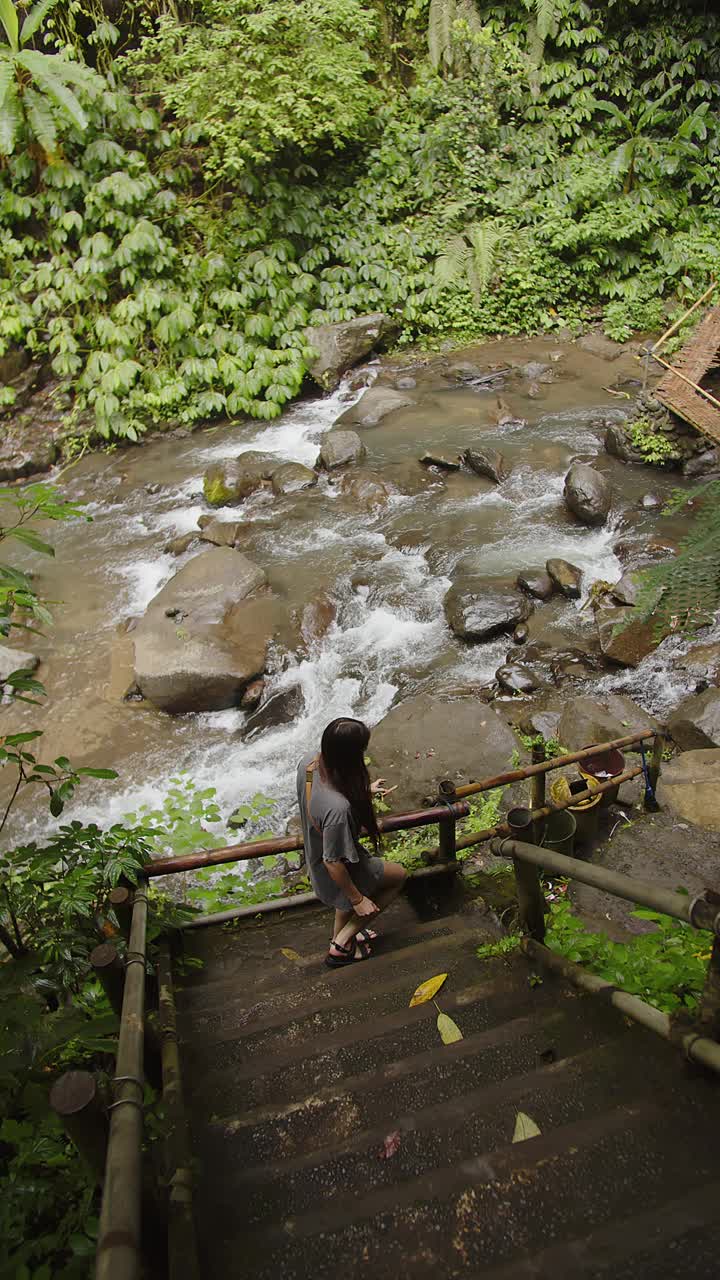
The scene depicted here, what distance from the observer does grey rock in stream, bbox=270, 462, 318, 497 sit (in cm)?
1055

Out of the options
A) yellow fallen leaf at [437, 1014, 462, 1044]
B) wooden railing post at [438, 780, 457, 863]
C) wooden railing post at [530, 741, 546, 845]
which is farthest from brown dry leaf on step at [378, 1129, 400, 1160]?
wooden railing post at [530, 741, 546, 845]

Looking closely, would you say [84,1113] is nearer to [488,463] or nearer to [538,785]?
[538,785]

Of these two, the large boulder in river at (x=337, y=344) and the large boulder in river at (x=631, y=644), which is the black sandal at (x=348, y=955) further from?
the large boulder in river at (x=337, y=344)

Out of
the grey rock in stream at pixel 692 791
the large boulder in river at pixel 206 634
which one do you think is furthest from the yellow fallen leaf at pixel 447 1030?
the large boulder in river at pixel 206 634

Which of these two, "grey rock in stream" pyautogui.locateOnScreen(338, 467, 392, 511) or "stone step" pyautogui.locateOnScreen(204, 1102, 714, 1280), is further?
"grey rock in stream" pyautogui.locateOnScreen(338, 467, 392, 511)

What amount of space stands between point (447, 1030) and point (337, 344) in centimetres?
1245

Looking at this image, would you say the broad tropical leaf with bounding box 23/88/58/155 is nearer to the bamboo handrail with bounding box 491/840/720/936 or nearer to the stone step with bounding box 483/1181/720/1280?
the bamboo handrail with bounding box 491/840/720/936

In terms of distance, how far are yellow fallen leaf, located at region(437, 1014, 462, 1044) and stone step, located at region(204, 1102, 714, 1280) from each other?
62 centimetres

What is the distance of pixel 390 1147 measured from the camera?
216cm

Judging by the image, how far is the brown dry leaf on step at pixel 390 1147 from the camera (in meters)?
2.14

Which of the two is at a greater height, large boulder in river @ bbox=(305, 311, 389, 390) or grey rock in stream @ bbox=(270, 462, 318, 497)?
large boulder in river @ bbox=(305, 311, 389, 390)

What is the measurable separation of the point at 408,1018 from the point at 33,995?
1399 millimetres

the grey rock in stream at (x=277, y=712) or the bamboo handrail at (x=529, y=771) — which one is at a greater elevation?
the bamboo handrail at (x=529, y=771)

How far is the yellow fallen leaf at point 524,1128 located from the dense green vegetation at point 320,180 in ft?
38.6
